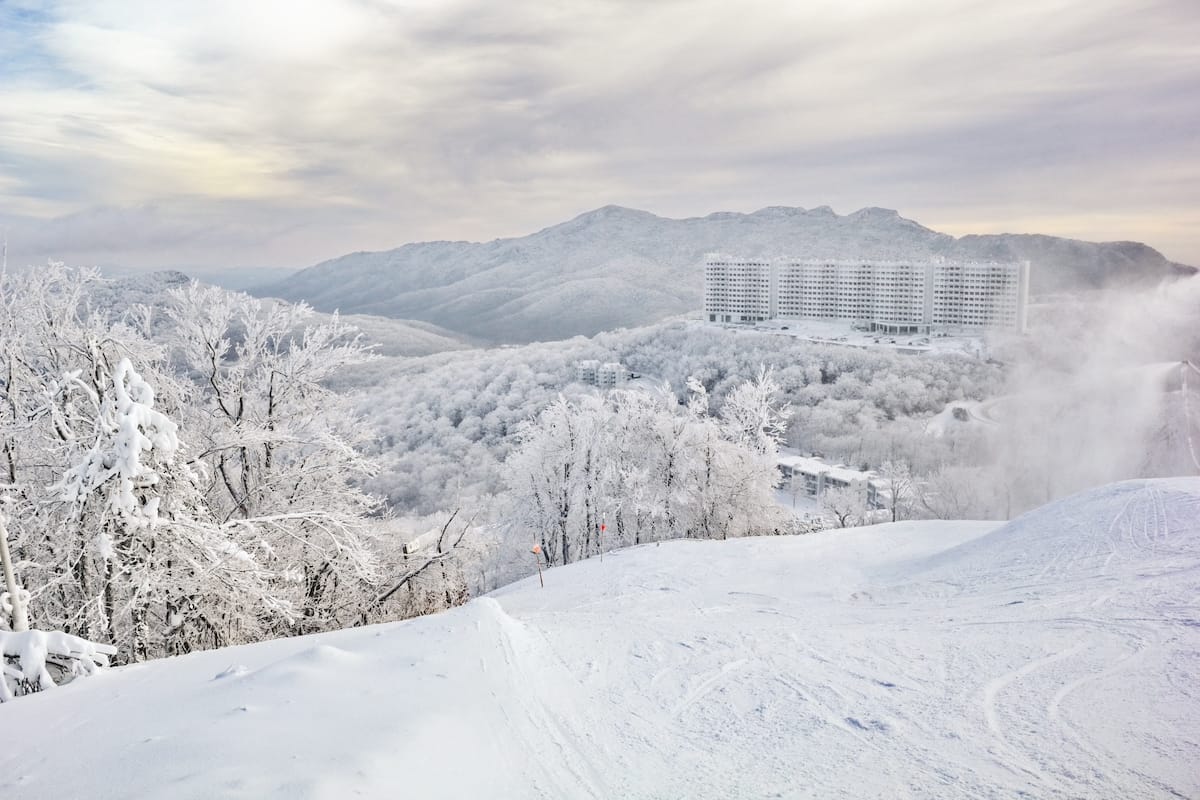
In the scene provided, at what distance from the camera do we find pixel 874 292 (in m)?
90.7

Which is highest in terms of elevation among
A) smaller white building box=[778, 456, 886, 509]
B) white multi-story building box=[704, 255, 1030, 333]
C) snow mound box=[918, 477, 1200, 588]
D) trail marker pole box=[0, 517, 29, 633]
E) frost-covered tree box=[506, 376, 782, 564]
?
white multi-story building box=[704, 255, 1030, 333]

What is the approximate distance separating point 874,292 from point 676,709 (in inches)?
3680

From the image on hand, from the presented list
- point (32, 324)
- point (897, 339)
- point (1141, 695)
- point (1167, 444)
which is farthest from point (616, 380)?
point (1141, 695)

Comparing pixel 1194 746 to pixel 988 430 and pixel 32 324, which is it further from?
pixel 988 430

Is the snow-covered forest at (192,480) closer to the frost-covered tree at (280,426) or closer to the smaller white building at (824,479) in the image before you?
the frost-covered tree at (280,426)

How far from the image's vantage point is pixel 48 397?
26.6 ft

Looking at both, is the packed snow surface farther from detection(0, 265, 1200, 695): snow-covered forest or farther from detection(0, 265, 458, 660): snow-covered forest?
detection(0, 265, 1200, 695): snow-covered forest

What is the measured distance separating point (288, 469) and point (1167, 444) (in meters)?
45.4

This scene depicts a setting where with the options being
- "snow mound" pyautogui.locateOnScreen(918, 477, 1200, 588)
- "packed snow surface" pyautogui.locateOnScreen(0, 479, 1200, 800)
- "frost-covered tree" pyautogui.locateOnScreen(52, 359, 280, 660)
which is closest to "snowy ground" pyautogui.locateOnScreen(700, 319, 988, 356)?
"snow mound" pyautogui.locateOnScreen(918, 477, 1200, 588)

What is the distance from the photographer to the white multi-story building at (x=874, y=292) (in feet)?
266

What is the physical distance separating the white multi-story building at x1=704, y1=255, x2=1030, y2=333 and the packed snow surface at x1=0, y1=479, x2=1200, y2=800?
271ft

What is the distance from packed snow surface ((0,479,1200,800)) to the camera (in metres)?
4.59

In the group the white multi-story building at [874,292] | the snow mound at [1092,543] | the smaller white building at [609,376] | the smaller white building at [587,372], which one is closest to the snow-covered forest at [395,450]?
the smaller white building at [587,372]

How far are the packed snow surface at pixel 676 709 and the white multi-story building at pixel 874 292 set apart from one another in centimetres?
8255
